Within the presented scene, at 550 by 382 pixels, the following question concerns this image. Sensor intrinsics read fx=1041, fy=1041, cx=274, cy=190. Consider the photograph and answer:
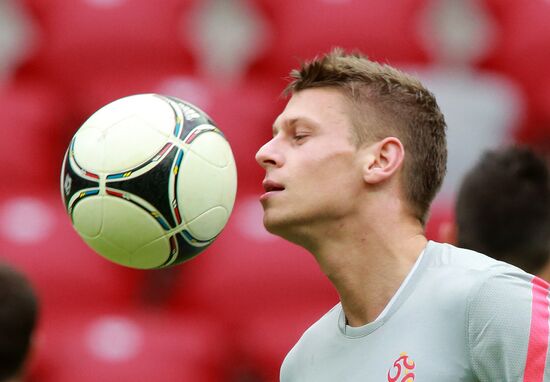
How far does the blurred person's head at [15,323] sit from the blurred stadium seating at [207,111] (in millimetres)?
2993

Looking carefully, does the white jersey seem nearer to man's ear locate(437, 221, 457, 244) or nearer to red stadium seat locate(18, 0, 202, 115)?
man's ear locate(437, 221, 457, 244)

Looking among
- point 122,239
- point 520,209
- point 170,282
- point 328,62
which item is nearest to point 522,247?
point 520,209

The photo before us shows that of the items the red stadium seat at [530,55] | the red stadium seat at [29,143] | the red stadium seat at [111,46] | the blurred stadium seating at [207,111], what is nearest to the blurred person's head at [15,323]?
the blurred stadium seating at [207,111]

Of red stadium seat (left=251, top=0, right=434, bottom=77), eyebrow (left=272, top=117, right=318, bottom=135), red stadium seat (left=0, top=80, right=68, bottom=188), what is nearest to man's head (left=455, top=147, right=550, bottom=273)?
eyebrow (left=272, top=117, right=318, bottom=135)

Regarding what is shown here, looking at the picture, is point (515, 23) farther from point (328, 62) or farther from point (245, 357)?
point (328, 62)

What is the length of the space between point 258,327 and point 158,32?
2646mm

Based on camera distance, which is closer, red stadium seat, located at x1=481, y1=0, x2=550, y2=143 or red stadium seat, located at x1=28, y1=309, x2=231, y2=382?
red stadium seat, located at x1=28, y1=309, x2=231, y2=382

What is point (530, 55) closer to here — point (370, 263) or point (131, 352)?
point (131, 352)

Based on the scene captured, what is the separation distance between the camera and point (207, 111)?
25.6 ft

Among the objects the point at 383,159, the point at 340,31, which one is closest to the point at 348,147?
the point at 383,159

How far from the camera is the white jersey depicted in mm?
2746

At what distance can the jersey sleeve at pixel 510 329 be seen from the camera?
2.72 meters

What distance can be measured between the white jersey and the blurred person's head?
1.11 meters

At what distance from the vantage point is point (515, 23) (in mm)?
8625
